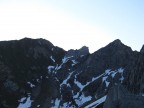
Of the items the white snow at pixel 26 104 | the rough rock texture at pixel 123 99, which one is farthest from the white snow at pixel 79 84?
the rough rock texture at pixel 123 99

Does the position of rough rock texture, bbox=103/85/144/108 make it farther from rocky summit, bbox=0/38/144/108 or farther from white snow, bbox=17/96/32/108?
white snow, bbox=17/96/32/108

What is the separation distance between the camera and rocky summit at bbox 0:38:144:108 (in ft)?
453

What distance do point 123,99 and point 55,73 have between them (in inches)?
4488

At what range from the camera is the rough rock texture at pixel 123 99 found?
5316 cm

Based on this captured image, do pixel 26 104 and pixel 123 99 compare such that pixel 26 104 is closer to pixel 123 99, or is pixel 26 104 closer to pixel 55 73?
pixel 55 73

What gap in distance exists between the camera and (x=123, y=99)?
5409 centimetres

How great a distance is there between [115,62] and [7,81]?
59939mm

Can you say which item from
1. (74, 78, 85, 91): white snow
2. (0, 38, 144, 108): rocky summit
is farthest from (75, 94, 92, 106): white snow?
(74, 78, 85, 91): white snow

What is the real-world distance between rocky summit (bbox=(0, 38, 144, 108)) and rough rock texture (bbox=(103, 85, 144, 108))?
5173cm

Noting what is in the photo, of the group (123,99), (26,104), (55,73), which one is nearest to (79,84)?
(55,73)

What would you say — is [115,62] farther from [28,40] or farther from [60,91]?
[28,40]

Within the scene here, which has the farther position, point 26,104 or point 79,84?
point 79,84

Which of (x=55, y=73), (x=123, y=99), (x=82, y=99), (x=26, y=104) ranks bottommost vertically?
(x=123, y=99)

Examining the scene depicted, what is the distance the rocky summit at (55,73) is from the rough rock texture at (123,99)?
170ft
